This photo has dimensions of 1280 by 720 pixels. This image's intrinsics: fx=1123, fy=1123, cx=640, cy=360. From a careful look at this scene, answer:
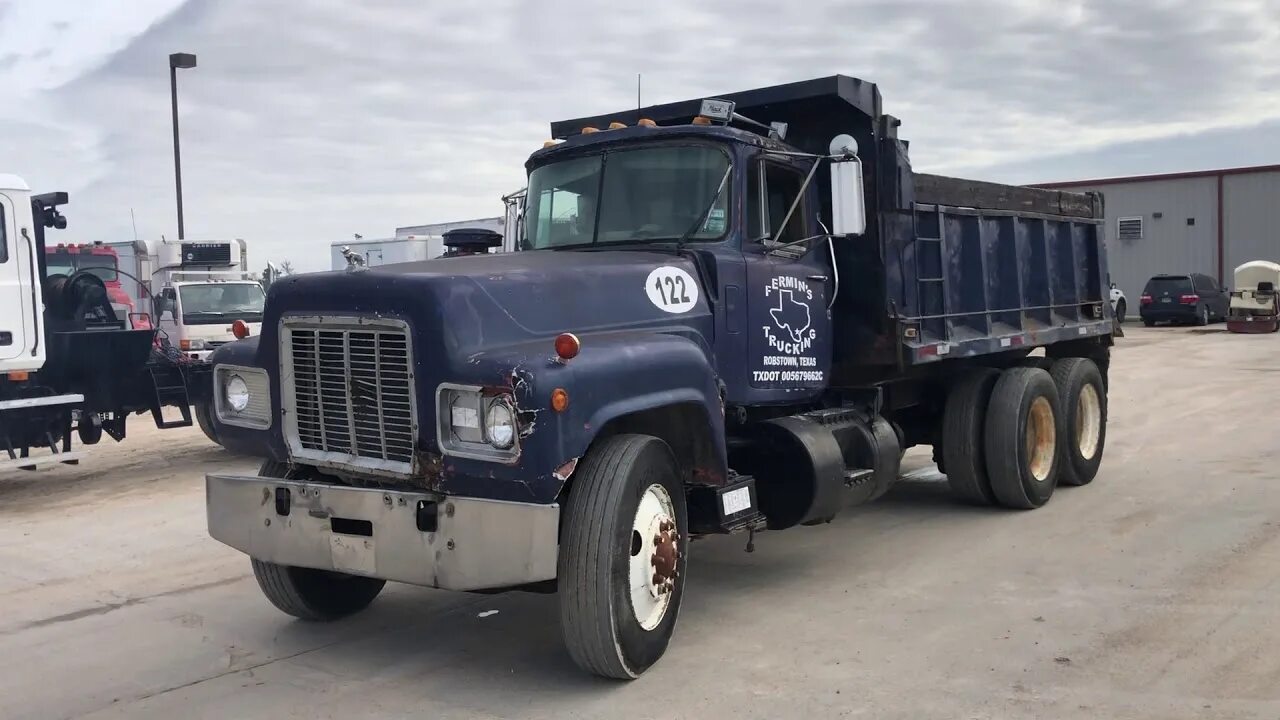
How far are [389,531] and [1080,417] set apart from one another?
23.3 ft

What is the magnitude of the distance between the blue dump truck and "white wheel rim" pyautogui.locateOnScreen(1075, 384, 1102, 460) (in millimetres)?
576

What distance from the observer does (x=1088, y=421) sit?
10008mm

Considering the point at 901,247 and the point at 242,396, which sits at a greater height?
the point at 901,247

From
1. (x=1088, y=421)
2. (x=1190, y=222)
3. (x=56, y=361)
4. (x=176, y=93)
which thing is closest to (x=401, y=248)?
(x=176, y=93)

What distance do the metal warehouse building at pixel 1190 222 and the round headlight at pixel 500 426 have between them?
1464 inches

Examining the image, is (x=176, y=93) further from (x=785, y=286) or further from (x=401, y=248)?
(x=785, y=286)

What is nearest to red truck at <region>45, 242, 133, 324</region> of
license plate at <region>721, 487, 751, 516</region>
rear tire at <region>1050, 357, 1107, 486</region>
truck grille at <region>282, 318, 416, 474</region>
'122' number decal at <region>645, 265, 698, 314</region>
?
truck grille at <region>282, 318, 416, 474</region>

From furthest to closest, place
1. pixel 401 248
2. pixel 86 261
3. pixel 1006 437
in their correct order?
pixel 401 248
pixel 86 261
pixel 1006 437

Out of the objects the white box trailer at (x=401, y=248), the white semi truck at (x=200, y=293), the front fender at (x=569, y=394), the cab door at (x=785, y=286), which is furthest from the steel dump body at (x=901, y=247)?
the white box trailer at (x=401, y=248)

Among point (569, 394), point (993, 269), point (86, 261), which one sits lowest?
point (569, 394)

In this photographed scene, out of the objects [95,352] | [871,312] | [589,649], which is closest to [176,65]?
[95,352]

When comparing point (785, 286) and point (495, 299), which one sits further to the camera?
point (785, 286)

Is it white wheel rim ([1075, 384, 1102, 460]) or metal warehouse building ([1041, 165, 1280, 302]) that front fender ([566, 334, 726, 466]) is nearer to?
white wheel rim ([1075, 384, 1102, 460])

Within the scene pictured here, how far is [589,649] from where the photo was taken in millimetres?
4863
